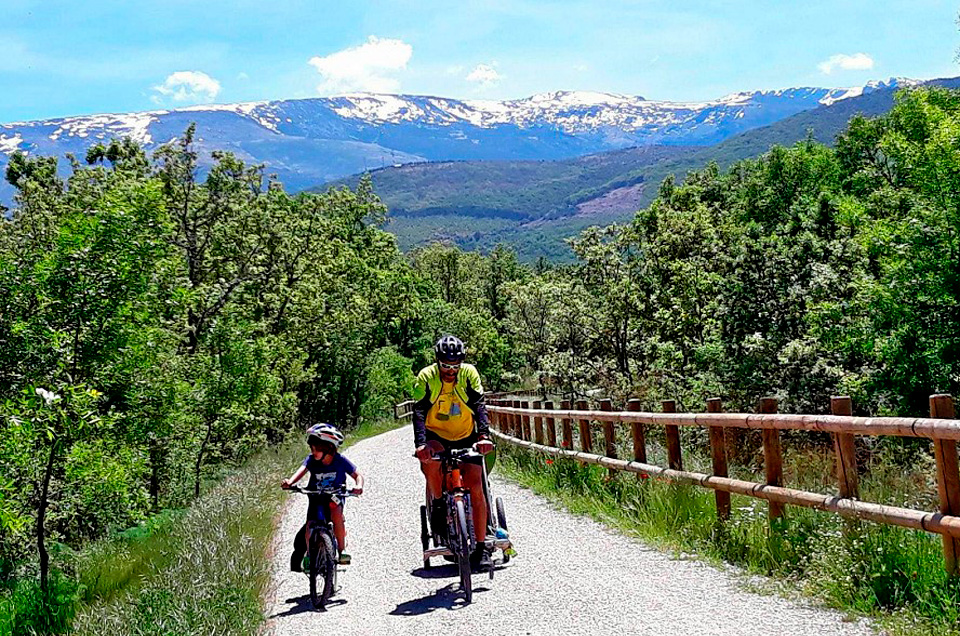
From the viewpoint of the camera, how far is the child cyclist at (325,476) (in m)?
7.48

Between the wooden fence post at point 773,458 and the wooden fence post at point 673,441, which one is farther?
the wooden fence post at point 673,441

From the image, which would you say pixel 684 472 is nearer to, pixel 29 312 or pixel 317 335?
pixel 29 312

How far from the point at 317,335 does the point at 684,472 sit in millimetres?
34167

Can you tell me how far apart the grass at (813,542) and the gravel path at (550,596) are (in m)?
0.22

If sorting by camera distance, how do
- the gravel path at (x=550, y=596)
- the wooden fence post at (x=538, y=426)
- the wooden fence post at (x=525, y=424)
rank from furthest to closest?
the wooden fence post at (x=525, y=424), the wooden fence post at (x=538, y=426), the gravel path at (x=550, y=596)

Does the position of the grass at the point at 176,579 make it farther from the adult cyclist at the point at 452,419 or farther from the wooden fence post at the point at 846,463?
the wooden fence post at the point at 846,463

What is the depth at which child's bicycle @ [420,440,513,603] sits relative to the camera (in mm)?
6824

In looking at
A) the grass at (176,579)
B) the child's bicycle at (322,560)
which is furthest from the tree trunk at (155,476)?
the child's bicycle at (322,560)

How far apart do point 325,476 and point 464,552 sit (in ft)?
5.15

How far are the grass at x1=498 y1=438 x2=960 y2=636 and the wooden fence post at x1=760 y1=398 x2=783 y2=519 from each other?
0.12 m

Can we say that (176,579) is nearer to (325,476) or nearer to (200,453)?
(325,476)

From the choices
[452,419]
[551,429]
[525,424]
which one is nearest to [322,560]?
[452,419]

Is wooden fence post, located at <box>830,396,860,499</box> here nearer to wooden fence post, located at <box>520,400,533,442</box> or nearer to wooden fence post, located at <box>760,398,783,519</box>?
wooden fence post, located at <box>760,398,783,519</box>

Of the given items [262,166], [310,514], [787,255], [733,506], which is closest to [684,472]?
[733,506]
